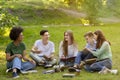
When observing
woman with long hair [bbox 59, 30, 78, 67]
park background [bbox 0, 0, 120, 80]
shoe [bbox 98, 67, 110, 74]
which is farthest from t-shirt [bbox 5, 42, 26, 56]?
park background [bbox 0, 0, 120, 80]

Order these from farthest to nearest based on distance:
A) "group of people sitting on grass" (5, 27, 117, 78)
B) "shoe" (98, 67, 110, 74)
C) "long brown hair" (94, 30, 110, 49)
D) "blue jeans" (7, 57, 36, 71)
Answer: "long brown hair" (94, 30, 110, 49) → "group of people sitting on grass" (5, 27, 117, 78) → "shoe" (98, 67, 110, 74) → "blue jeans" (7, 57, 36, 71)

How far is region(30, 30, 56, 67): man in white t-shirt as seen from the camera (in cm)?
991

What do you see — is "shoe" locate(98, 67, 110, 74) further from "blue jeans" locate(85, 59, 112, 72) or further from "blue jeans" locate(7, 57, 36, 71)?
"blue jeans" locate(7, 57, 36, 71)

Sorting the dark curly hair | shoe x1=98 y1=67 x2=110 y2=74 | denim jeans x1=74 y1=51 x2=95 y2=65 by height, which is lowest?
shoe x1=98 y1=67 x2=110 y2=74

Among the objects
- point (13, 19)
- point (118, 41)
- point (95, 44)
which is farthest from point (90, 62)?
point (118, 41)

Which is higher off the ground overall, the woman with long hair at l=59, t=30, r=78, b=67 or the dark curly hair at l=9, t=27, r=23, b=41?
the dark curly hair at l=9, t=27, r=23, b=41

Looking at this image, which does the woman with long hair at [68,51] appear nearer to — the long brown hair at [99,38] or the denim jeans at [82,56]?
the denim jeans at [82,56]

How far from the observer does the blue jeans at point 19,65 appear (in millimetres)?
8681

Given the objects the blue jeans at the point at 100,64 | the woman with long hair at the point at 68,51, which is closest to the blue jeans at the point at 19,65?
the woman with long hair at the point at 68,51

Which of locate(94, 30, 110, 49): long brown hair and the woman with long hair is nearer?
Result: locate(94, 30, 110, 49): long brown hair

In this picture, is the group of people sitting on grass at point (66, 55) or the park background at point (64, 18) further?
the park background at point (64, 18)

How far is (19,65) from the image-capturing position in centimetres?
875

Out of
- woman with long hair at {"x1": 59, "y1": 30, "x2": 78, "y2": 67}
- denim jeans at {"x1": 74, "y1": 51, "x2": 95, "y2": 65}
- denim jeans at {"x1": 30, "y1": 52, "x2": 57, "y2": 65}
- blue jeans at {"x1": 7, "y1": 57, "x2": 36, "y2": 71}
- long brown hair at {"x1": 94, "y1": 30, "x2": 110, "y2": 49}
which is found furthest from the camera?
denim jeans at {"x1": 30, "y1": 52, "x2": 57, "y2": 65}

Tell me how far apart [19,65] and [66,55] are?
168 cm
